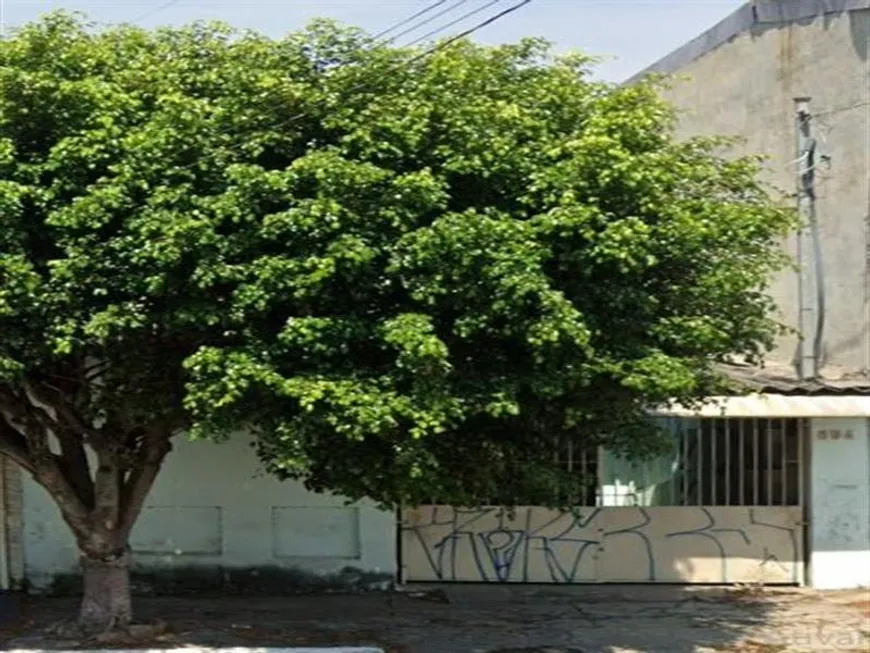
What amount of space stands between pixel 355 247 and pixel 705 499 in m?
7.26

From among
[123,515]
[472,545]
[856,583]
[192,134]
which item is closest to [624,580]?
[472,545]

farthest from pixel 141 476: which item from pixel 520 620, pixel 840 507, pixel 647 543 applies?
pixel 840 507

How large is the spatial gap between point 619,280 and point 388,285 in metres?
1.67

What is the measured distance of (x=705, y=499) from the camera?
13.0 meters

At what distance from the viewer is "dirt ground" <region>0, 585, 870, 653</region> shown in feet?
33.8

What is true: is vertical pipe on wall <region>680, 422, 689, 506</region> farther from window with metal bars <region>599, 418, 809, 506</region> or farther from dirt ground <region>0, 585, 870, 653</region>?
dirt ground <region>0, 585, 870, 653</region>

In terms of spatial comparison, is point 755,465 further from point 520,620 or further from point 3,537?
point 3,537

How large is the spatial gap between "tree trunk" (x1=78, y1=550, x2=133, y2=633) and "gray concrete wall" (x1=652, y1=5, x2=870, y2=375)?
760cm

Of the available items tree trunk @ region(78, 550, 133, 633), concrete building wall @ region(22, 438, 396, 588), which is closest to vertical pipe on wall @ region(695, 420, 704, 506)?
concrete building wall @ region(22, 438, 396, 588)

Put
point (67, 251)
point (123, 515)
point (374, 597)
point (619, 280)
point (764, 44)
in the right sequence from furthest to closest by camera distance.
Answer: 1. point (764, 44)
2. point (374, 597)
3. point (123, 515)
4. point (619, 280)
5. point (67, 251)

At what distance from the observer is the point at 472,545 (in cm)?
1284

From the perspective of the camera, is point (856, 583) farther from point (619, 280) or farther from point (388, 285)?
point (388, 285)

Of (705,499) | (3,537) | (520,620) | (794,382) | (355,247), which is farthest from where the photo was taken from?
(705,499)

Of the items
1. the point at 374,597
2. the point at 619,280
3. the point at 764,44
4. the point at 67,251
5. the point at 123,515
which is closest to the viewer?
the point at 67,251
